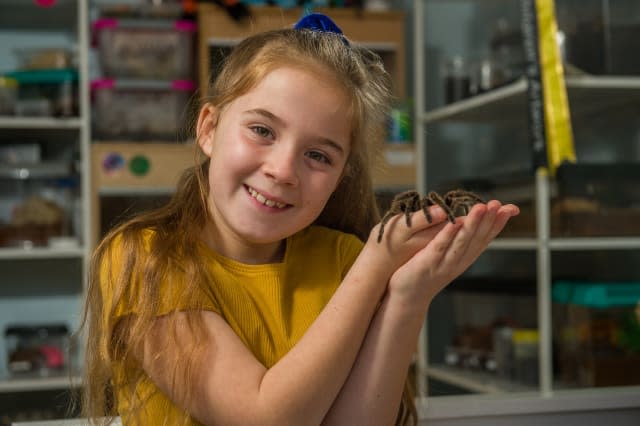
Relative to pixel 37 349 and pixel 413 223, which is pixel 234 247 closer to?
pixel 413 223

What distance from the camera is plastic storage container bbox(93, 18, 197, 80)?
2.71 metres

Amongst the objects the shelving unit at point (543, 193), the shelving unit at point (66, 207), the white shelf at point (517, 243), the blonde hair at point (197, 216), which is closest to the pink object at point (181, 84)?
the shelving unit at point (66, 207)

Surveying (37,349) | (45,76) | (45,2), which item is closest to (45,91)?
(45,76)

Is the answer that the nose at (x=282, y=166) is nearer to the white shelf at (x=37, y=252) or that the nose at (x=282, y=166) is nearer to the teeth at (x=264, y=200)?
the teeth at (x=264, y=200)

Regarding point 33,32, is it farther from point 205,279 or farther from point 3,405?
point 205,279

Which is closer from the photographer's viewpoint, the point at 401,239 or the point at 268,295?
the point at 401,239

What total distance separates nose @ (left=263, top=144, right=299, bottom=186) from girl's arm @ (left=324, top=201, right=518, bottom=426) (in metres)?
0.15

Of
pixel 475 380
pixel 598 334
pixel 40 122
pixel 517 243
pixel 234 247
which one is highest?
pixel 40 122

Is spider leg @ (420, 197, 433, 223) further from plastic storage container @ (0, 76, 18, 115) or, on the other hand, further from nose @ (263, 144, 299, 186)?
plastic storage container @ (0, 76, 18, 115)

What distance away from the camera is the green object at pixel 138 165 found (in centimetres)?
262

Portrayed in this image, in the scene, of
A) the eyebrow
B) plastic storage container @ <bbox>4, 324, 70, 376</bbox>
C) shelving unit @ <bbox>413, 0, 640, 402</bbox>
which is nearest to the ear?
the eyebrow

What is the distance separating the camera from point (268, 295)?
97 cm

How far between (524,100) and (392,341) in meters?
1.72

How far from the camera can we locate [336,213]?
112cm
